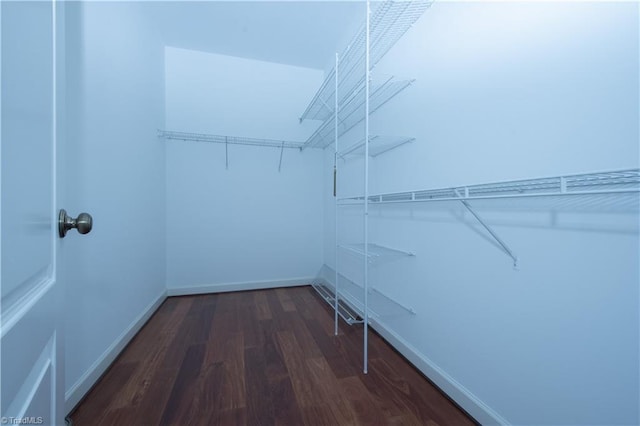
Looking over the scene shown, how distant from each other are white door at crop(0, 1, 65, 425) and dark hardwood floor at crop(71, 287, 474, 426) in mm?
797

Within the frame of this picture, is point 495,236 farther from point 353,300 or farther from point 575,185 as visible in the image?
point 353,300

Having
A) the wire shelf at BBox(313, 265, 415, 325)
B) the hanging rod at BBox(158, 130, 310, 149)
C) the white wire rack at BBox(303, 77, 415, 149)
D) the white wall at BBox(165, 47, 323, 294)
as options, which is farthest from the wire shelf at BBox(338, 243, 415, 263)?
the hanging rod at BBox(158, 130, 310, 149)

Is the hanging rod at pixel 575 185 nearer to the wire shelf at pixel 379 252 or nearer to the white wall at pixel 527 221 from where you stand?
the white wall at pixel 527 221

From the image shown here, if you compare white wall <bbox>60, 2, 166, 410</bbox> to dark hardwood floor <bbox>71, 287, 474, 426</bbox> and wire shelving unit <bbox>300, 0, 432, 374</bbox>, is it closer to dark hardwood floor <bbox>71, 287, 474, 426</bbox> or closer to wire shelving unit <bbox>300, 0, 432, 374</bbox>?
dark hardwood floor <bbox>71, 287, 474, 426</bbox>

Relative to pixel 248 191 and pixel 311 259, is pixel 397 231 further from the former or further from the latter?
pixel 248 191

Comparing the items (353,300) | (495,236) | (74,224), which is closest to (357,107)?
(495,236)

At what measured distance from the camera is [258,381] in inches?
53.1

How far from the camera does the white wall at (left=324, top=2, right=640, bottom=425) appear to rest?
72cm

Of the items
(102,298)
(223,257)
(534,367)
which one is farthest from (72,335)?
(534,367)

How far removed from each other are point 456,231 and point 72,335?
1.87 metres

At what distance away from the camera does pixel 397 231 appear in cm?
163

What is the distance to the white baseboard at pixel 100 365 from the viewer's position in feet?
3.72

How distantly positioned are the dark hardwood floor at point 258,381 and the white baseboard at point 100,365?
1.6 inches

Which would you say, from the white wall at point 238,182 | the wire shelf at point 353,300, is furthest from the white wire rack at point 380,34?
the wire shelf at point 353,300
